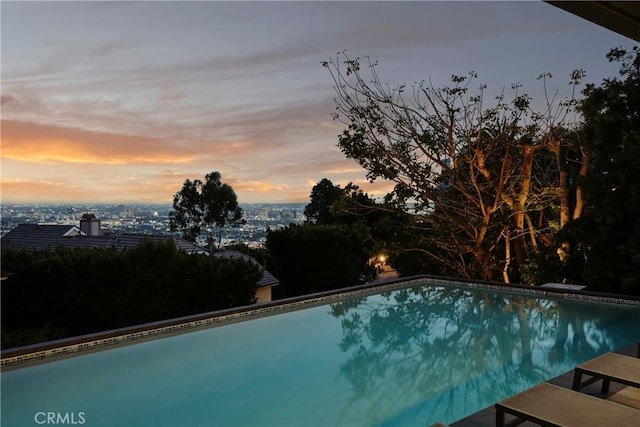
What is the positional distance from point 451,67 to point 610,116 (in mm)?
2951

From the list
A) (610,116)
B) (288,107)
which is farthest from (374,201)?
(610,116)

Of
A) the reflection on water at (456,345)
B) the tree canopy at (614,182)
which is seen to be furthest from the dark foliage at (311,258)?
the tree canopy at (614,182)

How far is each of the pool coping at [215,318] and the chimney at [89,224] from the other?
804cm

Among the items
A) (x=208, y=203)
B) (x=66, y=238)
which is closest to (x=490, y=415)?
(x=66, y=238)

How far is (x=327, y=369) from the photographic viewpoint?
4.91 metres

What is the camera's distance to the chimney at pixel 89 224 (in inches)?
499

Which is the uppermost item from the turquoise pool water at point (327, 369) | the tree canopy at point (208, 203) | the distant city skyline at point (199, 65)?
the distant city skyline at point (199, 65)

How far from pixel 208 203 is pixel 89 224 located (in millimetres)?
7914

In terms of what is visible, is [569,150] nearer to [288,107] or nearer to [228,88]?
[288,107]

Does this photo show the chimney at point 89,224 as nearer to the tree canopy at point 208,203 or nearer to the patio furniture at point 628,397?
the tree canopy at point 208,203

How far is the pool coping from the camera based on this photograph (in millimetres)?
4617

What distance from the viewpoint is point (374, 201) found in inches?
406

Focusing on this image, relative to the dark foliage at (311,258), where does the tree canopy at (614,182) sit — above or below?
above

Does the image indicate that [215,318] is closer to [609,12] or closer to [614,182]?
[609,12]
